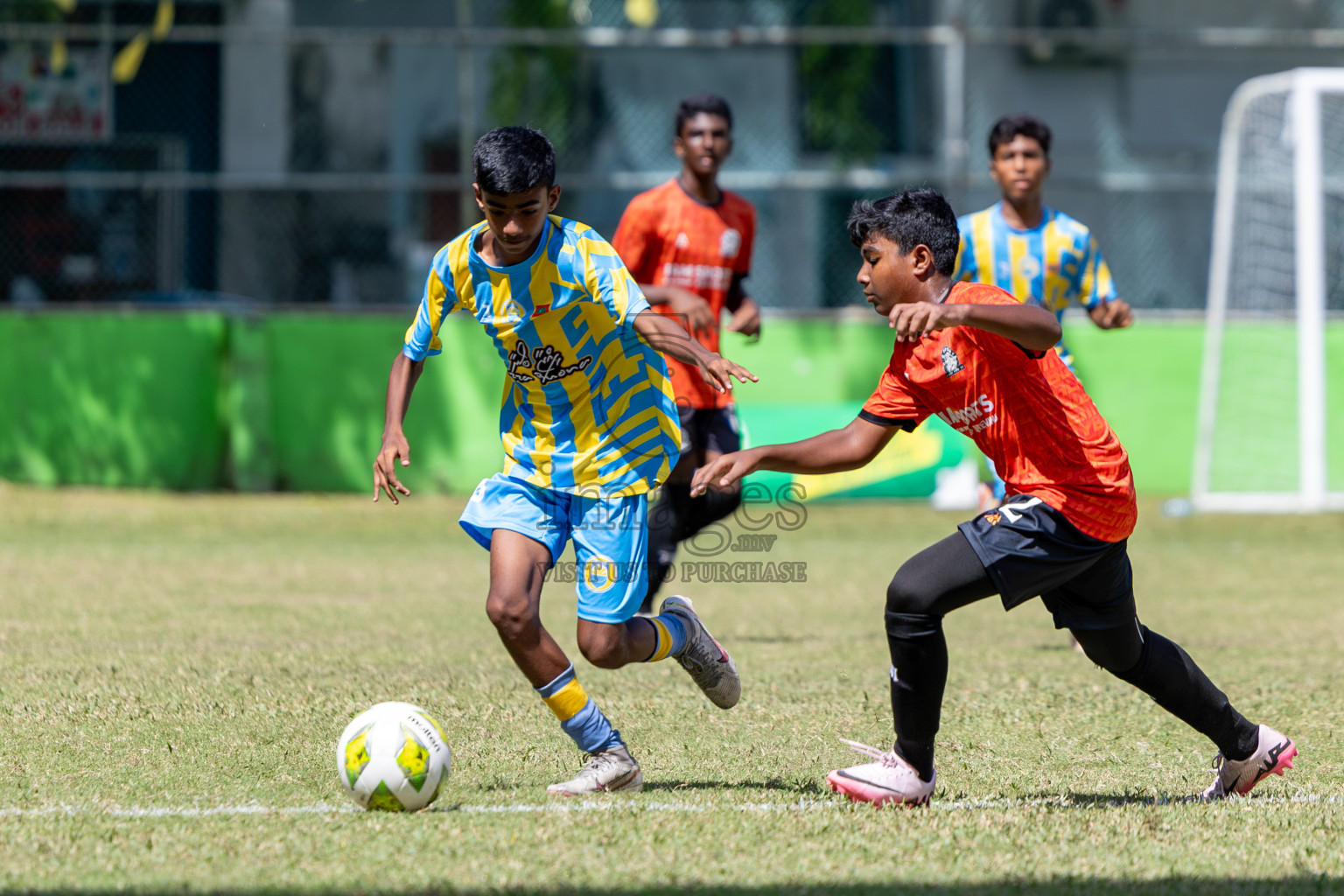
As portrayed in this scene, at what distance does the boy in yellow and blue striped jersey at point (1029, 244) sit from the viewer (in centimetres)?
670

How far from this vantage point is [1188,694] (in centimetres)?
418

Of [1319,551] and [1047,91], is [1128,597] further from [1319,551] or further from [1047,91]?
[1047,91]

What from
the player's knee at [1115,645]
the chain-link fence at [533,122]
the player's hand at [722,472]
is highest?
the chain-link fence at [533,122]

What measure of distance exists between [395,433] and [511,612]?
63cm

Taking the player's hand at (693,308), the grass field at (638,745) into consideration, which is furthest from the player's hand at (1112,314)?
the player's hand at (693,308)

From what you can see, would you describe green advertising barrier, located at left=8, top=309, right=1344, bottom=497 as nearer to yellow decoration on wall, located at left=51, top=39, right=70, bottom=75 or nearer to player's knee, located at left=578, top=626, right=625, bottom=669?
yellow decoration on wall, located at left=51, top=39, right=70, bottom=75

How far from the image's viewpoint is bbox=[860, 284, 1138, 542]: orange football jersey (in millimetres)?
4000

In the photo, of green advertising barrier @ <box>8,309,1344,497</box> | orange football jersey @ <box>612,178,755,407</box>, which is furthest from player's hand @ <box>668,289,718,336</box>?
green advertising barrier @ <box>8,309,1344,497</box>

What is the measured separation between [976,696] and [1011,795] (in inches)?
56.2

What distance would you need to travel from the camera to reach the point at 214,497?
496 inches

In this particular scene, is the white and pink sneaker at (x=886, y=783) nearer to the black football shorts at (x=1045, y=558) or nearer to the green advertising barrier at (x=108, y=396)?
the black football shorts at (x=1045, y=558)

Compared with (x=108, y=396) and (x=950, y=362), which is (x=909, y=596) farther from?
(x=108, y=396)

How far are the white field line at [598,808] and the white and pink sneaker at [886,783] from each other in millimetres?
43

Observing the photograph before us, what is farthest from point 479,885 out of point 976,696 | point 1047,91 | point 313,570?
point 1047,91
